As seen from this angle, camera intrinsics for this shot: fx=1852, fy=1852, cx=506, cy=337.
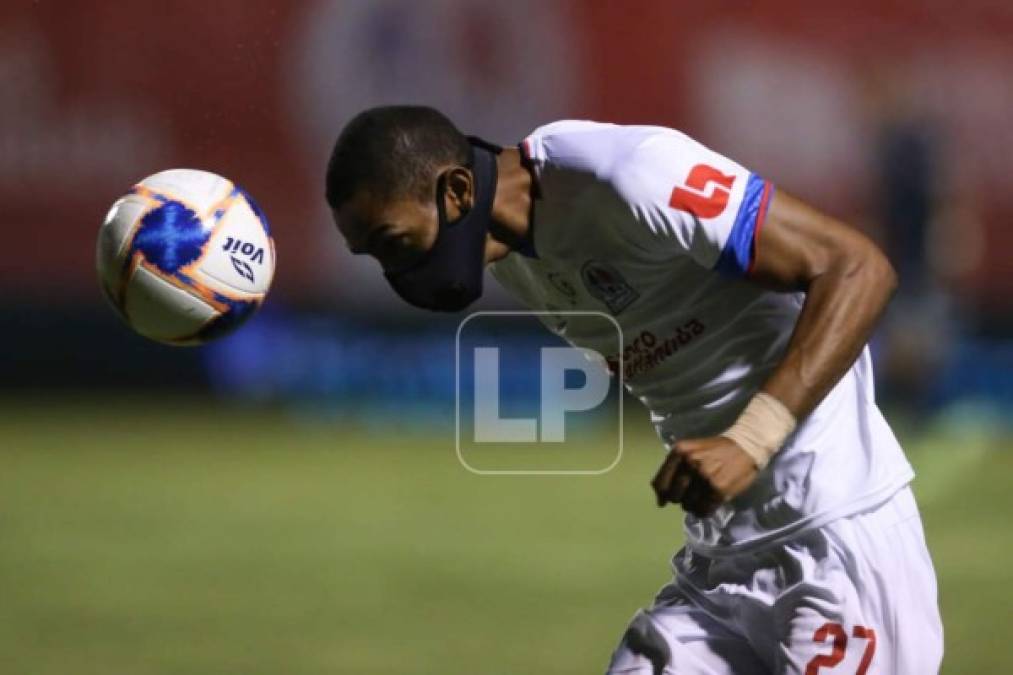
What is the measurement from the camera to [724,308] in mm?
4164

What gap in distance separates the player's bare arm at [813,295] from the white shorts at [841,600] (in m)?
0.44

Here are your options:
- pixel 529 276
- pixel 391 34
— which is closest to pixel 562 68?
pixel 391 34

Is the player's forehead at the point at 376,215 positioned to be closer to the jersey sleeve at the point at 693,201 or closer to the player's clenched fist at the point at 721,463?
the jersey sleeve at the point at 693,201

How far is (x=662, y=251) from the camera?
4012mm

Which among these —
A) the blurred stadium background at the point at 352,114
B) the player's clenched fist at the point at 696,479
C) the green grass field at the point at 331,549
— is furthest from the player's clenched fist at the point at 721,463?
the blurred stadium background at the point at 352,114

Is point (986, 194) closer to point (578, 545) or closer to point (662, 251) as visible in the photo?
point (578, 545)

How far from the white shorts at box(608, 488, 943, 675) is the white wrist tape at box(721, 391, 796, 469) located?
0.42 meters

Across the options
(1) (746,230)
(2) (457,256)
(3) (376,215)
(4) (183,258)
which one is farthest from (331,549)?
(1) (746,230)

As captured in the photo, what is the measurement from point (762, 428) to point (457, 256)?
813 millimetres

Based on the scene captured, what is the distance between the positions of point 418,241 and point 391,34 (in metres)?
9.17

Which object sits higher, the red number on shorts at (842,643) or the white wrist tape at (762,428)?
the white wrist tape at (762,428)

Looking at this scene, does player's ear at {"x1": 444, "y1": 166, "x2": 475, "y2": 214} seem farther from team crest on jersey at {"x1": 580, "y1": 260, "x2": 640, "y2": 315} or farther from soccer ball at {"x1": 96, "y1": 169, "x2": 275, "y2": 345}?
soccer ball at {"x1": 96, "y1": 169, "x2": 275, "y2": 345}

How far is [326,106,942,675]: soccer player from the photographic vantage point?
3.87 meters

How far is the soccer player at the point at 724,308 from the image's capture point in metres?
3.87
